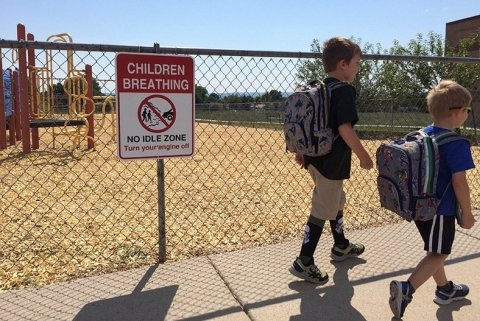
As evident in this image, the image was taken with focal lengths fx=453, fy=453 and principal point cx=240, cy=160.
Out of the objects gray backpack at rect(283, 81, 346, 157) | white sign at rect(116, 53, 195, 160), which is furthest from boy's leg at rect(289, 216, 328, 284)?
white sign at rect(116, 53, 195, 160)

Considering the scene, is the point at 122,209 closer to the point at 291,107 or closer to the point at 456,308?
the point at 291,107

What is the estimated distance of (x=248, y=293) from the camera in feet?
9.49

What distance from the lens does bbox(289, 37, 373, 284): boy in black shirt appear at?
273 centimetres

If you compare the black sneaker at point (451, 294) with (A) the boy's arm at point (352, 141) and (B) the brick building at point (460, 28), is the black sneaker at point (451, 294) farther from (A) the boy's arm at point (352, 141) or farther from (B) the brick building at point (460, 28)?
(B) the brick building at point (460, 28)

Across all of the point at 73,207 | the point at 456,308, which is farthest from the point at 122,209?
the point at 456,308

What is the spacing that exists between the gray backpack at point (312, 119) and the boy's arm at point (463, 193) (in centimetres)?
75

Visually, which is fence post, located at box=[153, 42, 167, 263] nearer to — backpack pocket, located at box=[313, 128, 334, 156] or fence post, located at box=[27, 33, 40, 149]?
backpack pocket, located at box=[313, 128, 334, 156]

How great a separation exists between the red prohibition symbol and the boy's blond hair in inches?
64.6

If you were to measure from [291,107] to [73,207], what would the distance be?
3.35 m

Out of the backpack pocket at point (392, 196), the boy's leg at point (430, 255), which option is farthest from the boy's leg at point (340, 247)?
the boy's leg at point (430, 255)

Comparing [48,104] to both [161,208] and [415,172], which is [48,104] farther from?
[415,172]

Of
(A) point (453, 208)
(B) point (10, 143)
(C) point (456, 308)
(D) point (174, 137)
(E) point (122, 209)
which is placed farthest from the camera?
(B) point (10, 143)

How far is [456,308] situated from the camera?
2.68 meters

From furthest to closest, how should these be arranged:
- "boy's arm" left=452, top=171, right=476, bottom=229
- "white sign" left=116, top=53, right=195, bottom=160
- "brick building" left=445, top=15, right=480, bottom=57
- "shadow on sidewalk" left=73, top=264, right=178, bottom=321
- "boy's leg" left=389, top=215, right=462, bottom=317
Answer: "brick building" left=445, top=15, right=480, bottom=57 → "white sign" left=116, top=53, right=195, bottom=160 → "shadow on sidewalk" left=73, top=264, right=178, bottom=321 → "boy's leg" left=389, top=215, right=462, bottom=317 → "boy's arm" left=452, top=171, right=476, bottom=229
